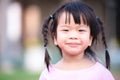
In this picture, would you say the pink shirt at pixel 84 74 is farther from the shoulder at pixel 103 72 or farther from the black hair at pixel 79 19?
the black hair at pixel 79 19

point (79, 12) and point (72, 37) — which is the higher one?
point (79, 12)

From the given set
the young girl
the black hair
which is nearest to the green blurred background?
the black hair

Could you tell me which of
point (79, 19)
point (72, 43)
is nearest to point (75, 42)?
point (72, 43)

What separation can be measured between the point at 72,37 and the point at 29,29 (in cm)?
1876

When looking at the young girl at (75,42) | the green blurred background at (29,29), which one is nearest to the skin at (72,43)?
the young girl at (75,42)

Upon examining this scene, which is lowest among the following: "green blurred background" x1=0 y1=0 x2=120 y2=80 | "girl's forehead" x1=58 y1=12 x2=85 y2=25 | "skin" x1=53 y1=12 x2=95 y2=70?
"green blurred background" x1=0 y1=0 x2=120 y2=80

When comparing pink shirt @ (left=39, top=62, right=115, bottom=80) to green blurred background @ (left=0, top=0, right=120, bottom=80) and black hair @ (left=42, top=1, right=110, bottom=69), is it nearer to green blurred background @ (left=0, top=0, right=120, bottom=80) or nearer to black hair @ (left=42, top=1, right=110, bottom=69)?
black hair @ (left=42, top=1, right=110, bottom=69)

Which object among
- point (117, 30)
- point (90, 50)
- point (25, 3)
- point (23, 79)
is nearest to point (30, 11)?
point (25, 3)

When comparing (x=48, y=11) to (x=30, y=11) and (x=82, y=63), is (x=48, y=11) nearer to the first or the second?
(x=30, y=11)

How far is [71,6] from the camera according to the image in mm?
4305

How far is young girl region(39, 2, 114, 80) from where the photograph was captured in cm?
420

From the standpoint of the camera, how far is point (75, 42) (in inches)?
165

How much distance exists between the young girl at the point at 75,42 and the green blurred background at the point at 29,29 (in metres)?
11.3

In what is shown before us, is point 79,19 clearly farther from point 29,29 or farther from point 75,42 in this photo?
point 29,29
